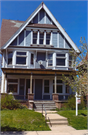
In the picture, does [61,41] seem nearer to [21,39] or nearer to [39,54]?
[39,54]

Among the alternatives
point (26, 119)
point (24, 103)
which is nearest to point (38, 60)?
point (24, 103)

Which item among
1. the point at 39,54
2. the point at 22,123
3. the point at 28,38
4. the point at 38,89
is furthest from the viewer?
the point at 38,89

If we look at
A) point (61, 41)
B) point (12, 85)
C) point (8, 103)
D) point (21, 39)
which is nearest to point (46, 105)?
point (8, 103)

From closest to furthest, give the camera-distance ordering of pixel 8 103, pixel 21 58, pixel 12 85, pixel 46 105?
pixel 8 103
pixel 46 105
pixel 21 58
pixel 12 85

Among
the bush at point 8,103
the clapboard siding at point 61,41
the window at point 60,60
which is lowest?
the bush at point 8,103

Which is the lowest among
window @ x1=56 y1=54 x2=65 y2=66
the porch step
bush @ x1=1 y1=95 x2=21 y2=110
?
the porch step

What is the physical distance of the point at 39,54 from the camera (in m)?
18.6

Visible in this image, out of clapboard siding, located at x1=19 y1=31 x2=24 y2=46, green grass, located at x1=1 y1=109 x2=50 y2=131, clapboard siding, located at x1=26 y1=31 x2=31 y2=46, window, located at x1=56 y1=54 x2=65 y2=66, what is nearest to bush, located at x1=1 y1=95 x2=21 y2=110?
green grass, located at x1=1 y1=109 x2=50 y2=131

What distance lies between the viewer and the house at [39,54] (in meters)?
17.5

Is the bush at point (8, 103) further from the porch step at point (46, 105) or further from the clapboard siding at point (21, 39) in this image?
the clapboard siding at point (21, 39)

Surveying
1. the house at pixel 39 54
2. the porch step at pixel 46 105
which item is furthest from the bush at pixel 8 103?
the house at pixel 39 54

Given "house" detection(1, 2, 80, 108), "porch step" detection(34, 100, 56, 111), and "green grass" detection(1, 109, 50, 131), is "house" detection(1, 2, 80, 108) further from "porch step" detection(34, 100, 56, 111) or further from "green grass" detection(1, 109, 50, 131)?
"green grass" detection(1, 109, 50, 131)

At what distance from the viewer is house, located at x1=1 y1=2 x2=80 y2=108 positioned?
17.5 meters

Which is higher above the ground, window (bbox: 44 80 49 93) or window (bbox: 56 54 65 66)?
window (bbox: 56 54 65 66)
